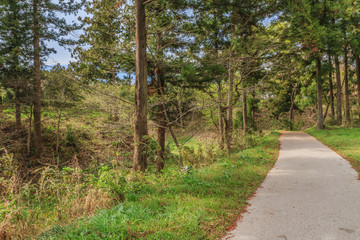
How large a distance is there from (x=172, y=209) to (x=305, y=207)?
7.77ft

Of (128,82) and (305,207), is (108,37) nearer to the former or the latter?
(128,82)

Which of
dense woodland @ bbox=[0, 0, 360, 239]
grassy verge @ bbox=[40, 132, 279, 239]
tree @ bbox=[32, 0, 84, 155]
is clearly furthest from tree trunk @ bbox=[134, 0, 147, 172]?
tree @ bbox=[32, 0, 84, 155]

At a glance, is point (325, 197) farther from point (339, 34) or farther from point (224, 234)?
point (339, 34)

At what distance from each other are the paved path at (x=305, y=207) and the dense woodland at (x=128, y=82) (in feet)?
7.62

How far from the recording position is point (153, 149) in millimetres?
6734

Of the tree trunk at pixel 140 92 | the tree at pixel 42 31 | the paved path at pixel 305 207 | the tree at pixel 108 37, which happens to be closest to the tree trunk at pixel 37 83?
the tree at pixel 42 31

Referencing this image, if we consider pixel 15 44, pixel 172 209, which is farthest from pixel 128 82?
pixel 172 209

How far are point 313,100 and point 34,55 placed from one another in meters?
29.3

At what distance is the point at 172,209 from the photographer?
3553 mm

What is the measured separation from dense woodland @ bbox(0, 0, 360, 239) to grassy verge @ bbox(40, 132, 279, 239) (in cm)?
40

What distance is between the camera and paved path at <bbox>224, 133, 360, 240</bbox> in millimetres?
2965

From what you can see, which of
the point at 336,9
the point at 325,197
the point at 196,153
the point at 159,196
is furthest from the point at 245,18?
the point at 336,9

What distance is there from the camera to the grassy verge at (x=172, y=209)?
9.41 ft

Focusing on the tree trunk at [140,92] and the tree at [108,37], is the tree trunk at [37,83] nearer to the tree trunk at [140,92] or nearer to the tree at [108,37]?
the tree at [108,37]
